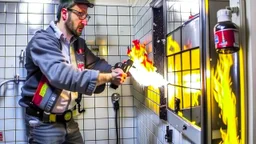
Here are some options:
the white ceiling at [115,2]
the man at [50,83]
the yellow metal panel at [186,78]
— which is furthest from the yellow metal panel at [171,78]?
the white ceiling at [115,2]

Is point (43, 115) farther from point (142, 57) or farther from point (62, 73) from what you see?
point (142, 57)

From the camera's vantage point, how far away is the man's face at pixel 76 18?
1388 mm

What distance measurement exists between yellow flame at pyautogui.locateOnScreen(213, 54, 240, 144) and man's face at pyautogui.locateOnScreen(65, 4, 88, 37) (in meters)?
0.94

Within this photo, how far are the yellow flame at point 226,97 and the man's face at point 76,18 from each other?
0.94m

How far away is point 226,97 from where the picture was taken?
2.29 feet

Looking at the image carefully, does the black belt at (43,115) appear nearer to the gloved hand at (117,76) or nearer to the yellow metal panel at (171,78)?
the gloved hand at (117,76)

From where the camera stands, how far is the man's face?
4.55 feet

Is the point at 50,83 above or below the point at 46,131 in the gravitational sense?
above

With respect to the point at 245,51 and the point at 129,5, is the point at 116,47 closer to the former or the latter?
the point at 129,5

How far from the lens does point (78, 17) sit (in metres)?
1.40

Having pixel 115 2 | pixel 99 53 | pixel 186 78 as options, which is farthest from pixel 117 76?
pixel 115 2

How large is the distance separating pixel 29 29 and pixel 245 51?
214 centimetres

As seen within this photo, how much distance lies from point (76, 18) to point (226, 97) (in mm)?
1024

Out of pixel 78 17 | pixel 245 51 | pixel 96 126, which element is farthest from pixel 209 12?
pixel 96 126
